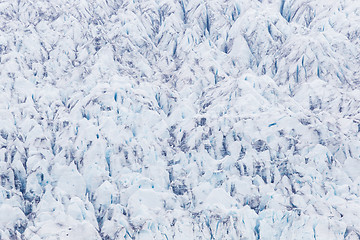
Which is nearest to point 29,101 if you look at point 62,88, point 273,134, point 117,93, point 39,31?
point 62,88

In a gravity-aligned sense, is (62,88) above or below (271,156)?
above

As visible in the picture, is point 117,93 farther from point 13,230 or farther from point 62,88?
Answer: point 13,230

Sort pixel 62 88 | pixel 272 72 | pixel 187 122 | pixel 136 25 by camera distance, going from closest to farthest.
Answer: pixel 187 122 → pixel 62 88 → pixel 272 72 → pixel 136 25

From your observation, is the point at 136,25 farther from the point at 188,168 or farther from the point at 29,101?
the point at 188,168

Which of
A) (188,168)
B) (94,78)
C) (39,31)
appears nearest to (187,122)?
(188,168)

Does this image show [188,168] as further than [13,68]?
No

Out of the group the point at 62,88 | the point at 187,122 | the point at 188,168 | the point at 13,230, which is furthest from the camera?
the point at 62,88
